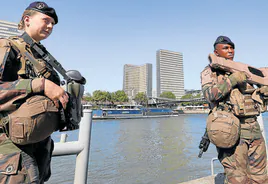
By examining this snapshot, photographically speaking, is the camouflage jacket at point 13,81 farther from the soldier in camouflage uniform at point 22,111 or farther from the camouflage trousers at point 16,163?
the camouflage trousers at point 16,163

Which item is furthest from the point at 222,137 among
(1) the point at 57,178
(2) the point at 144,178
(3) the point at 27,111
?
(1) the point at 57,178

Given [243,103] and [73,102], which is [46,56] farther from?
[243,103]

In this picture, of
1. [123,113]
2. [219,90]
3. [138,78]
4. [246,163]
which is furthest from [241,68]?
[138,78]

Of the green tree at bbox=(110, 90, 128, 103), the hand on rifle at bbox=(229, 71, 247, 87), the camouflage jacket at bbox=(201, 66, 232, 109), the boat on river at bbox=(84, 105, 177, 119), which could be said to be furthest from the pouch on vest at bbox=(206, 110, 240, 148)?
the green tree at bbox=(110, 90, 128, 103)

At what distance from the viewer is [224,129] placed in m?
2.19

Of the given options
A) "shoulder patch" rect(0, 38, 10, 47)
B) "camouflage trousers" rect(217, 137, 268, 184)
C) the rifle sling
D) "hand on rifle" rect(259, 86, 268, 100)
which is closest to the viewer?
"shoulder patch" rect(0, 38, 10, 47)

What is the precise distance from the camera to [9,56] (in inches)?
47.8

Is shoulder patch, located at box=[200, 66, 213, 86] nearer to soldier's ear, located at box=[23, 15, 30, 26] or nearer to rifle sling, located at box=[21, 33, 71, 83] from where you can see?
rifle sling, located at box=[21, 33, 71, 83]

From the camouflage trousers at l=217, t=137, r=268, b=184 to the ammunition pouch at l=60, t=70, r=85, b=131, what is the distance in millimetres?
1887

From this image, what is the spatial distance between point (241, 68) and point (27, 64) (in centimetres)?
244

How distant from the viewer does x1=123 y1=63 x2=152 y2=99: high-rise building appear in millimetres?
149837

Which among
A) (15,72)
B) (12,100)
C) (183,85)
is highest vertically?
(183,85)

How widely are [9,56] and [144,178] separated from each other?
Result: 762 centimetres

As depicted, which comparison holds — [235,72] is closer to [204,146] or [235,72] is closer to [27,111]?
[204,146]
